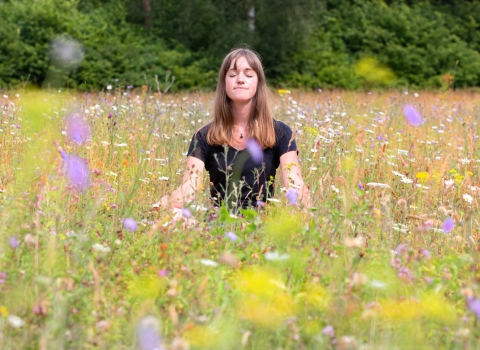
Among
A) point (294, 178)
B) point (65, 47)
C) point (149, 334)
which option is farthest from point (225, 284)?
point (65, 47)

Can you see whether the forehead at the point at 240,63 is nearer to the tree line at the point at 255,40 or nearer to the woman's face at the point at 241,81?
the woman's face at the point at 241,81

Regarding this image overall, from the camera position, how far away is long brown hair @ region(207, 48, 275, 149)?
3666 mm

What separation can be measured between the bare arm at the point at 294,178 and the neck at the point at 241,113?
0.91ft

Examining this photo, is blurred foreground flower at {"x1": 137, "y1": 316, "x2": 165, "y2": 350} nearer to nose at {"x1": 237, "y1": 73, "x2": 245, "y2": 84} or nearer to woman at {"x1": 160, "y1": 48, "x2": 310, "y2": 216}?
woman at {"x1": 160, "y1": 48, "x2": 310, "y2": 216}

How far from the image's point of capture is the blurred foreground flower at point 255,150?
358cm

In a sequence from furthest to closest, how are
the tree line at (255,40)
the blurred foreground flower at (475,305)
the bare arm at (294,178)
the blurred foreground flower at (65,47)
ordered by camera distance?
1. the tree line at (255,40)
2. the blurred foreground flower at (65,47)
3. the bare arm at (294,178)
4. the blurred foreground flower at (475,305)

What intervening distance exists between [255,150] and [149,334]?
2009 mm

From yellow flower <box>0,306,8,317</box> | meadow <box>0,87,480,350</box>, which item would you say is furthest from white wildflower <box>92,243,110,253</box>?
yellow flower <box>0,306,8,317</box>

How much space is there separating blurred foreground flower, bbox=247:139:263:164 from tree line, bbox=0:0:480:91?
10.4m

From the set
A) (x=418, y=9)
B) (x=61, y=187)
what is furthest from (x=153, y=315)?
(x=418, y=9)

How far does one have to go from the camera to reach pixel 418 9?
21.3m

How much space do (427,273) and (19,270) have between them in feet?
4.01

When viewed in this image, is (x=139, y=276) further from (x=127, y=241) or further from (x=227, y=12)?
(x=227, y=12)

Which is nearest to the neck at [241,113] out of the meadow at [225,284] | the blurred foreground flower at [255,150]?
the blurred foreground flower at [255,150]
